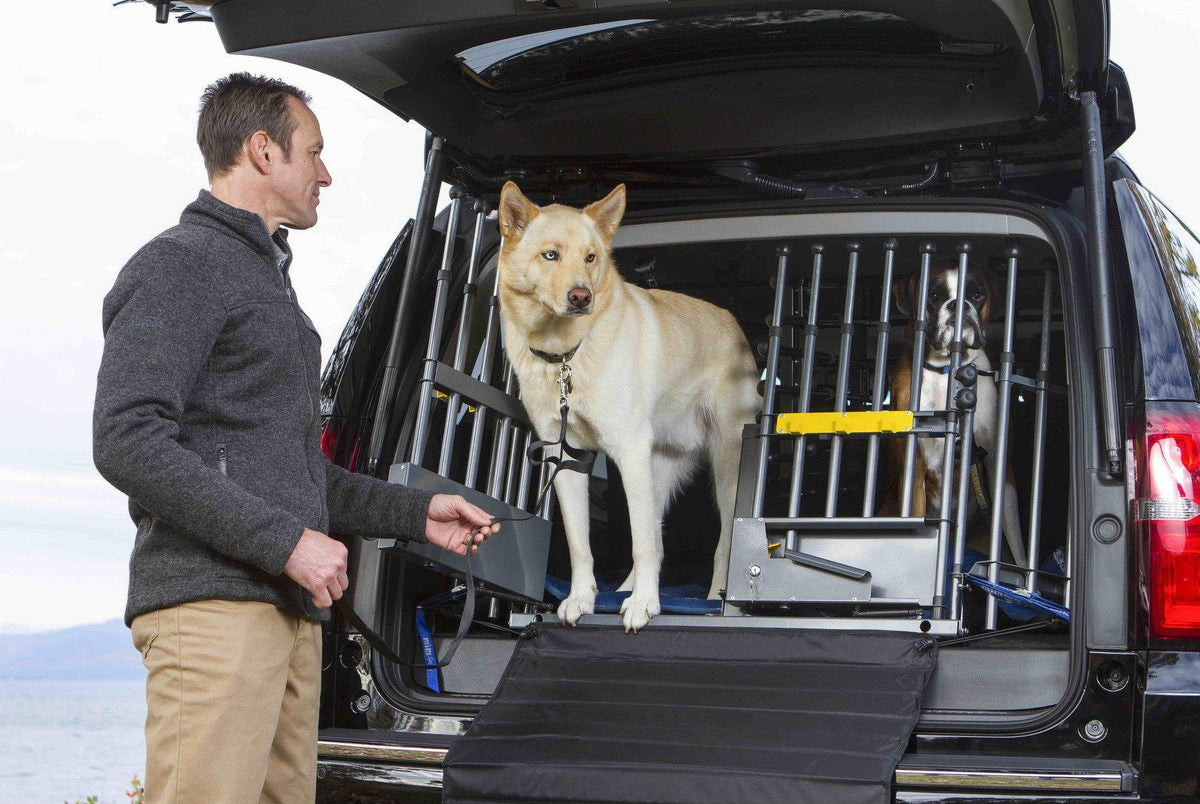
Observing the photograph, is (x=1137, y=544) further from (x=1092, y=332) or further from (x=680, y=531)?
(x=680, y=531)

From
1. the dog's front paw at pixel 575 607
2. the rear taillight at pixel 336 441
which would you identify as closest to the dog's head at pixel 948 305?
the dog's front paw at pixel 575 607

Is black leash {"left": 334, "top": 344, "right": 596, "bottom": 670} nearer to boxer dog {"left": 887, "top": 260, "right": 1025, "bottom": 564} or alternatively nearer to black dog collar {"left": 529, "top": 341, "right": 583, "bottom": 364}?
black dog collar {"left": 529, "top": 341, "right": 583, "bottom": 364}

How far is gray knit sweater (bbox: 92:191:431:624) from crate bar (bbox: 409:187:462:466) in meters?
0.67

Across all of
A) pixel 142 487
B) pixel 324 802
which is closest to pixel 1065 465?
pixel 324 802

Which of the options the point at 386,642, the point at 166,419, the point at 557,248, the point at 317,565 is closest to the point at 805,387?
the point at 557,248

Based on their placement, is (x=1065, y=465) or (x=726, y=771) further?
(x=1065, y=465)

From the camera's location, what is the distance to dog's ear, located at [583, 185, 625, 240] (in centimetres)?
315

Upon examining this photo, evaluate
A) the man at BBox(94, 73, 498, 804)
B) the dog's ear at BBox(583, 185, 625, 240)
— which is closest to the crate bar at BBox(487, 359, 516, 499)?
the dog's ear at BBox(583, 185, 625, 240)

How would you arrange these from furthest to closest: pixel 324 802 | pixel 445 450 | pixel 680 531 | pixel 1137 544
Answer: pixel 680 531, pixel 445 450, pixel 324 802, pixel 1137 544

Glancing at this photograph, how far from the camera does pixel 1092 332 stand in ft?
8.30

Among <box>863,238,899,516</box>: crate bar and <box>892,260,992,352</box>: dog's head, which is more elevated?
<box>892,260,992,352</box>: dog's head

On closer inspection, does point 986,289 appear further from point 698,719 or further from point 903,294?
point 698,719

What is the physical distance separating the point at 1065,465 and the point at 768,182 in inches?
71.2

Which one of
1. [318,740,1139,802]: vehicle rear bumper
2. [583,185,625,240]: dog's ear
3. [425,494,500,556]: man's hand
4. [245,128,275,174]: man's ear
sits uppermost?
[583,185,625,240]: dog's ear
